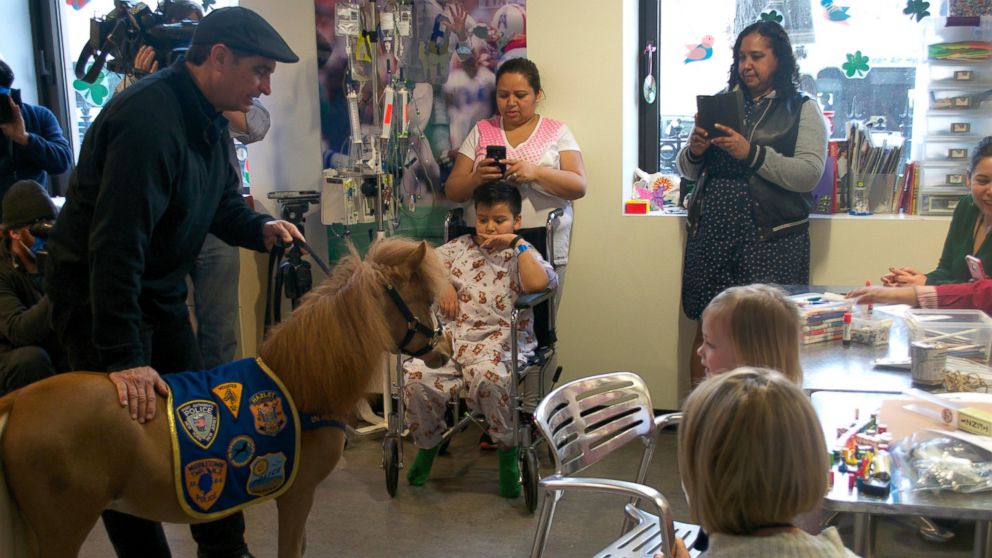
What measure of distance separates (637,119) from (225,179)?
248 centimetres

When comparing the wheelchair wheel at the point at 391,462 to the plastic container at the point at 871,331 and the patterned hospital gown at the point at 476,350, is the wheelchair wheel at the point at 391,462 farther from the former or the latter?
the plastic container at the point at 871,331

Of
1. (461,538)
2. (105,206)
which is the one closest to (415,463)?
(461,538)

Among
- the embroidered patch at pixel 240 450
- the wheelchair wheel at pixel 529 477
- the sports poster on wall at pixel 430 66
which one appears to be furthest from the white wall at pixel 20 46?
the embroidered patch at pixel 240 450

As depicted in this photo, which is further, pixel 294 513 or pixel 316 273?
pixel 316 273

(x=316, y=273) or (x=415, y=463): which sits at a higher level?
(x=316, y=273)

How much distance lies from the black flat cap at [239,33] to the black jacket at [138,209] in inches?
4.5

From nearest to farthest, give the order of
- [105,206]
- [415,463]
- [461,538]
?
[105,206]
[461,538]
[415,463]

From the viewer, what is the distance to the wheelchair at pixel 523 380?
316 cm

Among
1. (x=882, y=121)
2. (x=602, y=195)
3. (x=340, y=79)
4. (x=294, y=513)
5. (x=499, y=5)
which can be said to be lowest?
(x=294, y=513)

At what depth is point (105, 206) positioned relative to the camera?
1.83 meters

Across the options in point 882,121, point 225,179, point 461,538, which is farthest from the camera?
point 882,121

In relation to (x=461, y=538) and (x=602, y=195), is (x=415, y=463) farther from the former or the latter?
(x=602, y=195)

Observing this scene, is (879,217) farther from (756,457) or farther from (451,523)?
(756,457)

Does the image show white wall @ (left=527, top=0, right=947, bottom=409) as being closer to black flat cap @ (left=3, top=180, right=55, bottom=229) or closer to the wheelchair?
the wheelchair
